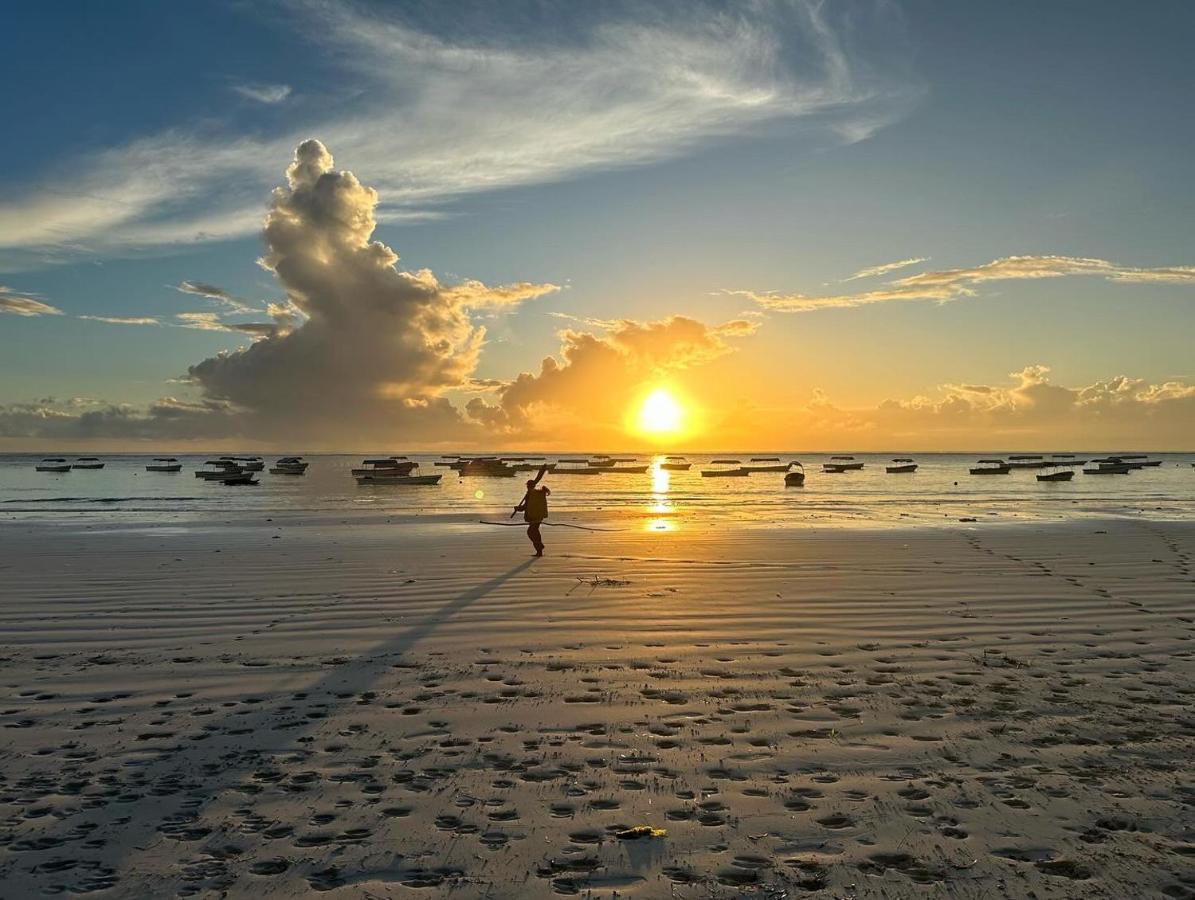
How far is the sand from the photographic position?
14.5 feet

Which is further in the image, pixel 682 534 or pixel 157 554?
pixel 682 534

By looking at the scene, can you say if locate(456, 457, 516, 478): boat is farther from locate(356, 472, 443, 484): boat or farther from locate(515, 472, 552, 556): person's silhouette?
locate(515, 472, 552, 556): person's silhouette

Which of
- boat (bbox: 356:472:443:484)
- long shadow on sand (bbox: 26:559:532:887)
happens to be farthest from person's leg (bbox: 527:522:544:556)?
boat (bbox: 356:472:443:484)

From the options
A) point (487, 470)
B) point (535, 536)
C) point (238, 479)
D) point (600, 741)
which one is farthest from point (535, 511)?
point (487, 470)

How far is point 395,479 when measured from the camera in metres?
73.9

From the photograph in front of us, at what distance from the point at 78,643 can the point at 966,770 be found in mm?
10548

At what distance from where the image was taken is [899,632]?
411 inches

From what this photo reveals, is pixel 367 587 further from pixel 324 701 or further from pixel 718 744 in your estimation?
pixel 718 744

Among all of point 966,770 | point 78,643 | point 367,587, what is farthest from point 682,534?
point 966,770

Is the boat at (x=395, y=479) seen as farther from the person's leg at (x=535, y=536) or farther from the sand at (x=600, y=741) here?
the sand at (x=600, y=741)

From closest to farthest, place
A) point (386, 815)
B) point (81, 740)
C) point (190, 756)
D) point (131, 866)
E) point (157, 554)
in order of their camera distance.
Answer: point (131, 866) < point (386, 815) < point (190, 756) < point (81, 740) < point (157, 554)

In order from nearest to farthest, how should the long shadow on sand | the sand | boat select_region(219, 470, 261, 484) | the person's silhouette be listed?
the sand → the long shadow on sand → the person's silhouette → boat select_region(219, 470, 261, 484)

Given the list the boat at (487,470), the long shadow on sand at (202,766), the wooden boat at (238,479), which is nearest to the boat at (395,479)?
the wooden boat at (238,479)

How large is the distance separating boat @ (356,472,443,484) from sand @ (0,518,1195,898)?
57.5 meters
